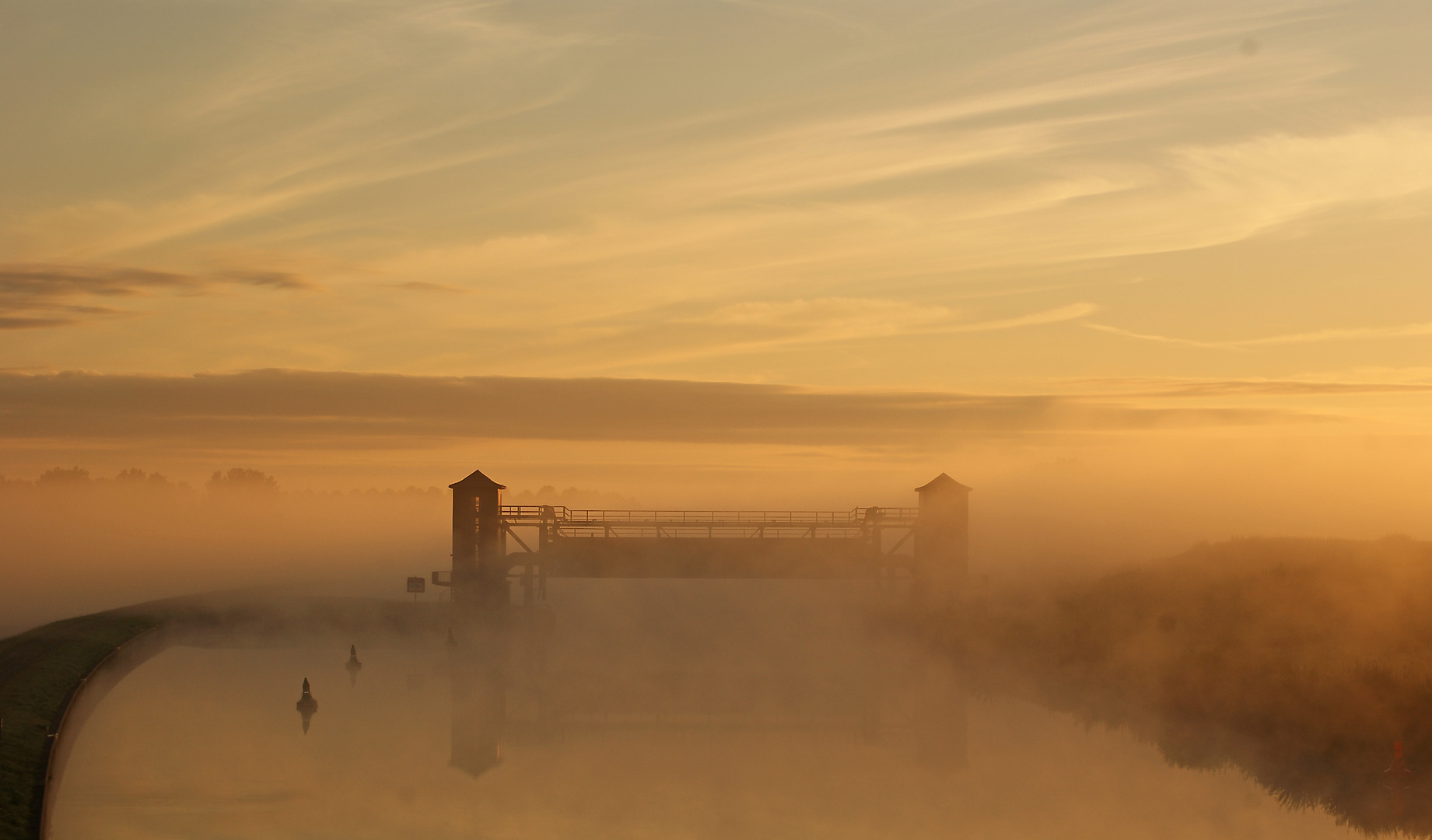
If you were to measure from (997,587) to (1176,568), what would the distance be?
41.5ft

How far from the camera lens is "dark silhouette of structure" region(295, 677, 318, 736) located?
4672 cm

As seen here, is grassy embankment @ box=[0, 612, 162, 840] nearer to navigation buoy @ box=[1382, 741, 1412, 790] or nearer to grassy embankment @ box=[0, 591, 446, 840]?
grassy embankment @ box=[0, 591, 446, 840]

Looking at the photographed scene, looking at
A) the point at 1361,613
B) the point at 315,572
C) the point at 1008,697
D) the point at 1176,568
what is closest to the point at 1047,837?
the point at 1008,697

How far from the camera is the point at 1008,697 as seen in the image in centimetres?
5206

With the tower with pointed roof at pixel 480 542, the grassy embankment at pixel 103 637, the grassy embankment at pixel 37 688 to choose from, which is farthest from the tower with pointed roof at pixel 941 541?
the grassy embankment at pixel 37 688

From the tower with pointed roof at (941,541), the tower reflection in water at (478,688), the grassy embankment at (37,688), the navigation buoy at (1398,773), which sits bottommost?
the tower reflection in water at (478,688)

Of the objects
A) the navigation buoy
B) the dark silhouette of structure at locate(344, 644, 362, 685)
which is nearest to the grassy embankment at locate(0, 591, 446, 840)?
the dark silhouette of structure at locate(344, 644, 362, 685)

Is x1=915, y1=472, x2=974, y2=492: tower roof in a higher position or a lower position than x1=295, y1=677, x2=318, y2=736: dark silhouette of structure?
higher

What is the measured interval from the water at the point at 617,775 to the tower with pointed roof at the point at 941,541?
12340 millimetres

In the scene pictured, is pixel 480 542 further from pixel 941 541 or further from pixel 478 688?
pixel 941 541

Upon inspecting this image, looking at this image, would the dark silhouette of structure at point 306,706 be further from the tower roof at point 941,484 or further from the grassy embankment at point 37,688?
the tower roof at point 941,484

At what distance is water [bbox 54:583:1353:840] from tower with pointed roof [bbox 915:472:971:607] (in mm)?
12340

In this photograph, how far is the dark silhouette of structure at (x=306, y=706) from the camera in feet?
153

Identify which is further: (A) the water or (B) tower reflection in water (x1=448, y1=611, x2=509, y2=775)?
(B) tower reflection in water (x1=448, y1=611, x2=509, y2=775)
